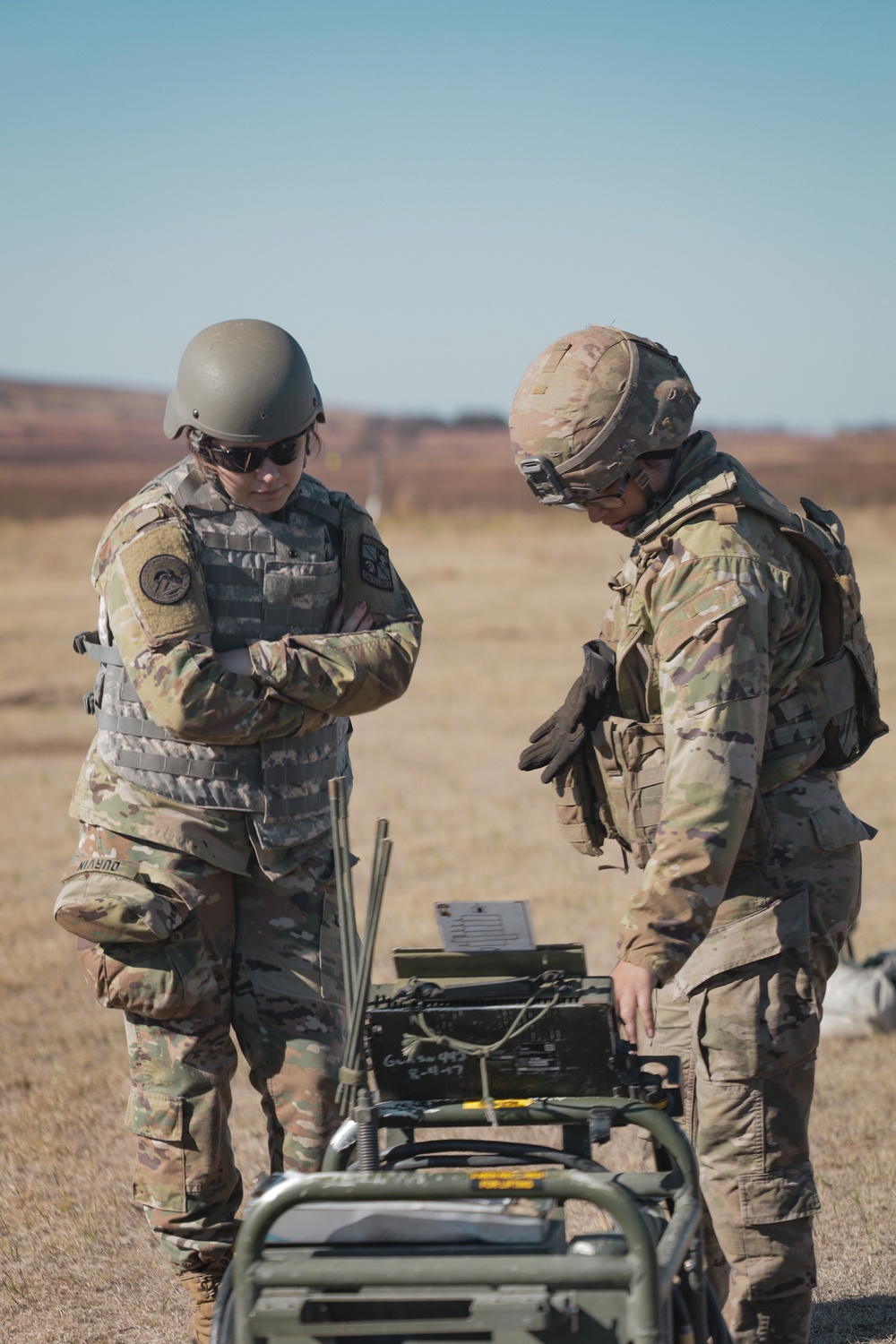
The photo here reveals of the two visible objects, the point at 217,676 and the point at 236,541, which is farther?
the point at 236,541

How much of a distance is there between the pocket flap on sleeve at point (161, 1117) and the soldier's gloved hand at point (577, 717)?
118 cm

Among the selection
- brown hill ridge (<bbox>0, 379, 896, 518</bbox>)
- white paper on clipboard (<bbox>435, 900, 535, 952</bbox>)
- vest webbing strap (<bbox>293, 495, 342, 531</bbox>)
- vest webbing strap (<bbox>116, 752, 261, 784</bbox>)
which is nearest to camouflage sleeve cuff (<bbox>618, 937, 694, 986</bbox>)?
white paper on clipboard (<bbox>435, 900, 535, 952</bbox>)

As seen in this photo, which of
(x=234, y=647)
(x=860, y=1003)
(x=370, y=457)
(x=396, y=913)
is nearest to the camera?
(x=234, y=647)

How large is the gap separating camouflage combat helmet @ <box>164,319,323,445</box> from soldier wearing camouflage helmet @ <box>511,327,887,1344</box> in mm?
634

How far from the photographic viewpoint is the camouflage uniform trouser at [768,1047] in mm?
3094

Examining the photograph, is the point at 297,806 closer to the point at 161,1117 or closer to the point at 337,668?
the point at 337,668

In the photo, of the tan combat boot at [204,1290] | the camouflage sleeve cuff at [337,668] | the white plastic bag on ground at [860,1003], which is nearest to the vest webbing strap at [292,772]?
the camouflage sleeve cuff at [337,668]

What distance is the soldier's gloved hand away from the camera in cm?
321

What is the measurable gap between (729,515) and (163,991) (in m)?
1.71

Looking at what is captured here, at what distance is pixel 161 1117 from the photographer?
3516 mm

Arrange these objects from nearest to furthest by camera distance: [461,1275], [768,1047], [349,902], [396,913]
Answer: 1. [461,1275]
2. [349,902]
3. [768,1047]
4. [396,913]

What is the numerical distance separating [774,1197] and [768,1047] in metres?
0.33

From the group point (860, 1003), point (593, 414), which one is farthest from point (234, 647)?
point (860, 1003)

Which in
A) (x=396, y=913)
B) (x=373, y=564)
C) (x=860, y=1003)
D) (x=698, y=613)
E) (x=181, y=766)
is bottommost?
(x=396, y=913)
